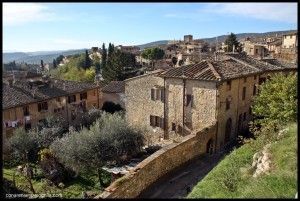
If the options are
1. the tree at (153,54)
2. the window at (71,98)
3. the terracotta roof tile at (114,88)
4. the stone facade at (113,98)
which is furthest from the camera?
the tree at (153,54)

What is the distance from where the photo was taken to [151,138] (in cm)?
2405

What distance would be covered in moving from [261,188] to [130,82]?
57.8 ft

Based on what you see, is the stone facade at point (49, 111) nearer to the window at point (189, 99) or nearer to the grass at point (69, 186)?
the grass at point (69, 186)

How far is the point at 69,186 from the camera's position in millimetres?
19922

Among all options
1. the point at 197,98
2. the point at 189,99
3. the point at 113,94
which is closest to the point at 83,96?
the point at 113,94

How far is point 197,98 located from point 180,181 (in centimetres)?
682

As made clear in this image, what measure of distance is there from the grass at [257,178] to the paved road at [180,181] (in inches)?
85.6

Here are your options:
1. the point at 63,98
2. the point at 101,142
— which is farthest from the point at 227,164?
the point at 63,98

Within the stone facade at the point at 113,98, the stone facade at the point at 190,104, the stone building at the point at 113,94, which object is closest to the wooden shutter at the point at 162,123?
the stone facade at the point at 190,104

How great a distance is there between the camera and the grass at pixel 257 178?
7574mm

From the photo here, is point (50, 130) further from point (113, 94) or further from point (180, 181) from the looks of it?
point (113, 94)

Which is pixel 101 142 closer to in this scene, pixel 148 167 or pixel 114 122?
pixel 114 122

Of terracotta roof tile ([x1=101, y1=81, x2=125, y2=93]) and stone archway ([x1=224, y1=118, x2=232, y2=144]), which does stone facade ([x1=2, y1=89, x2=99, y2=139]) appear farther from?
stone archway ([x1=224, y1=118, x2=232, y2=144])

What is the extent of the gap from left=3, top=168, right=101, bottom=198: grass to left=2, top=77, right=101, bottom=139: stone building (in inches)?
287
